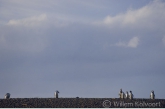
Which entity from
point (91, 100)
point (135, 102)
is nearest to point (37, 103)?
point (91, 100)

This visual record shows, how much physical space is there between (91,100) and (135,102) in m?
6.28

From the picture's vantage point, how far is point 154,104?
85250mm

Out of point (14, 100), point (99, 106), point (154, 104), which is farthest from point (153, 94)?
point (14, 100)

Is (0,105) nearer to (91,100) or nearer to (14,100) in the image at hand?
(14,100)

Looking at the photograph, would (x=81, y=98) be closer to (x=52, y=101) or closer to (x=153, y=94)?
(x=52, y=101)

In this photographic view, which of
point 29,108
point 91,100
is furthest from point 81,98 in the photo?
point 29,108

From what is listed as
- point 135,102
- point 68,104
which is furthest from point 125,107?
point 68,104

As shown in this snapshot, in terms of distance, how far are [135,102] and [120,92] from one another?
2.97 m

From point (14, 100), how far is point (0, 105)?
2164mm

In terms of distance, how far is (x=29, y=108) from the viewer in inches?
3327

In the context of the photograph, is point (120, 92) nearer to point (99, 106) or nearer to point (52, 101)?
point (99, 106)

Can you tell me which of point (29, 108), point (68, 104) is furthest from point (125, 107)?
point (29, 108)

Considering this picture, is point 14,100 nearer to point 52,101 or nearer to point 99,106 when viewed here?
point 52,101

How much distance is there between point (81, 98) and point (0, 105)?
11.6 meters
